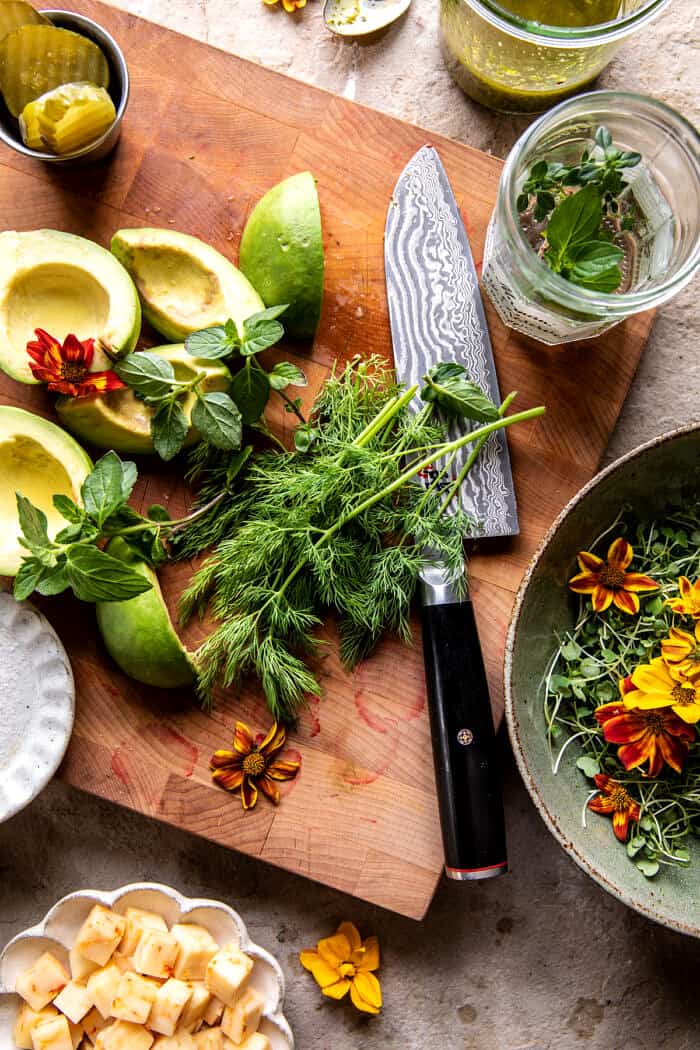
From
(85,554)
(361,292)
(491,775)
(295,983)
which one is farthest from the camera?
(295,983)

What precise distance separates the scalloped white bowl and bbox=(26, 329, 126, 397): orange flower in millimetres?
746

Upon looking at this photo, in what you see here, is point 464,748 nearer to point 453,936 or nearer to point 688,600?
point 688,600

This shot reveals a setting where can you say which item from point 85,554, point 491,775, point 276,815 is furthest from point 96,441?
point 491,775

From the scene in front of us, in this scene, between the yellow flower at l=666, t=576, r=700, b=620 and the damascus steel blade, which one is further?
the damascus steel blade

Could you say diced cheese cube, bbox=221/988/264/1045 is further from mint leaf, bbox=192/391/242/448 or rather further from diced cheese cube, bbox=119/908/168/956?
mint leaf, bbox=192/391/242/448

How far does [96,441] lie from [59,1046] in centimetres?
91

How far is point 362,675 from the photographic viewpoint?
1287 millimetres

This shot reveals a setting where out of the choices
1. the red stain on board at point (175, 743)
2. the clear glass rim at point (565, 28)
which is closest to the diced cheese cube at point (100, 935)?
the red stain on board at point (175, 743)

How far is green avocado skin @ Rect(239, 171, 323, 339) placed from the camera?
1.19 m

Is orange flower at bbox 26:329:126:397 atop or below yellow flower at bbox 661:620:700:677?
below

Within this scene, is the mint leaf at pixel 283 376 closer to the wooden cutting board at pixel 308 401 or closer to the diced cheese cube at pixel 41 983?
the wooden cutting board at pixel 308 401

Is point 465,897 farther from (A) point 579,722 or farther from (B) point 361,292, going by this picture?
(B) point 361,292

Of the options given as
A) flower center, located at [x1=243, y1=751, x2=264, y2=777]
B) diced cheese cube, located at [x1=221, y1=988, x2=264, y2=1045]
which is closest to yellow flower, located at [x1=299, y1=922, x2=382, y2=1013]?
diced cheese cube, located at [x1=221, y1=988, x2=264, y2=1045]

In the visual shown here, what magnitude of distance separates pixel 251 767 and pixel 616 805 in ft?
1.75
